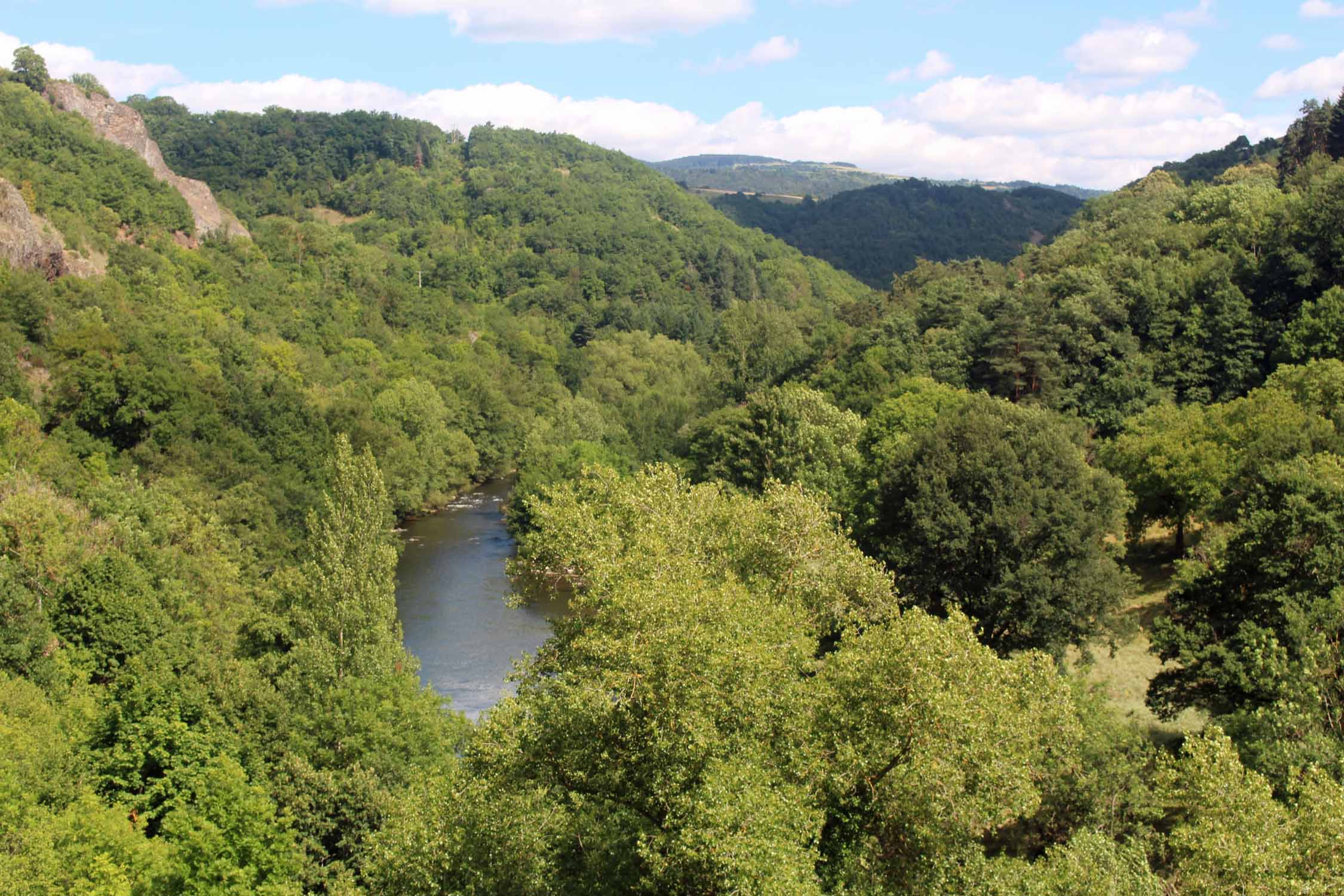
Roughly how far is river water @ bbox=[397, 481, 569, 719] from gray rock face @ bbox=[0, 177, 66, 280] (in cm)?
2575

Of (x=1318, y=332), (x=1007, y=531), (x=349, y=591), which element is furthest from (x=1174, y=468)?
(x=349, y=591)

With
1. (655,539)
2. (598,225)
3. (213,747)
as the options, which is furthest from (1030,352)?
(598,225)

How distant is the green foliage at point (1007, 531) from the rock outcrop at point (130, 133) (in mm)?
73953

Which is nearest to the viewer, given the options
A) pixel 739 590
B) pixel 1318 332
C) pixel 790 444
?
pixel 739 590

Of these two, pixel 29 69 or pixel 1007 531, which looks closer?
pixel 1007 531

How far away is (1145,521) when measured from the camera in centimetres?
4106

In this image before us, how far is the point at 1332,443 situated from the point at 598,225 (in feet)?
433

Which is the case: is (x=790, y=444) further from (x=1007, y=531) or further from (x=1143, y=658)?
(x=1143, y=658)

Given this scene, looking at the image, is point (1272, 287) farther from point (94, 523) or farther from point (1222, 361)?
point (94, 523)

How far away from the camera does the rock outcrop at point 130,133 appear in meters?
83.6

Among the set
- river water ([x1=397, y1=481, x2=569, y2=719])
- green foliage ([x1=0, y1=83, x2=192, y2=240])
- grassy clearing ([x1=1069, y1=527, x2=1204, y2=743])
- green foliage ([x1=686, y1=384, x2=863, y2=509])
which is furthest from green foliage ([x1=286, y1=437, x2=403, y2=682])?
green foliage ([x1=0, y1=83, x2=192, y2=240])

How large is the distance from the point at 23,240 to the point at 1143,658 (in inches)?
2282

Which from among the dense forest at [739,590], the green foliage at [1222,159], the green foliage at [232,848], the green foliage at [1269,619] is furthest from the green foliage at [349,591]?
the green foliage at [1222,159]

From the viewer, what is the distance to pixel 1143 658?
3275 cm
